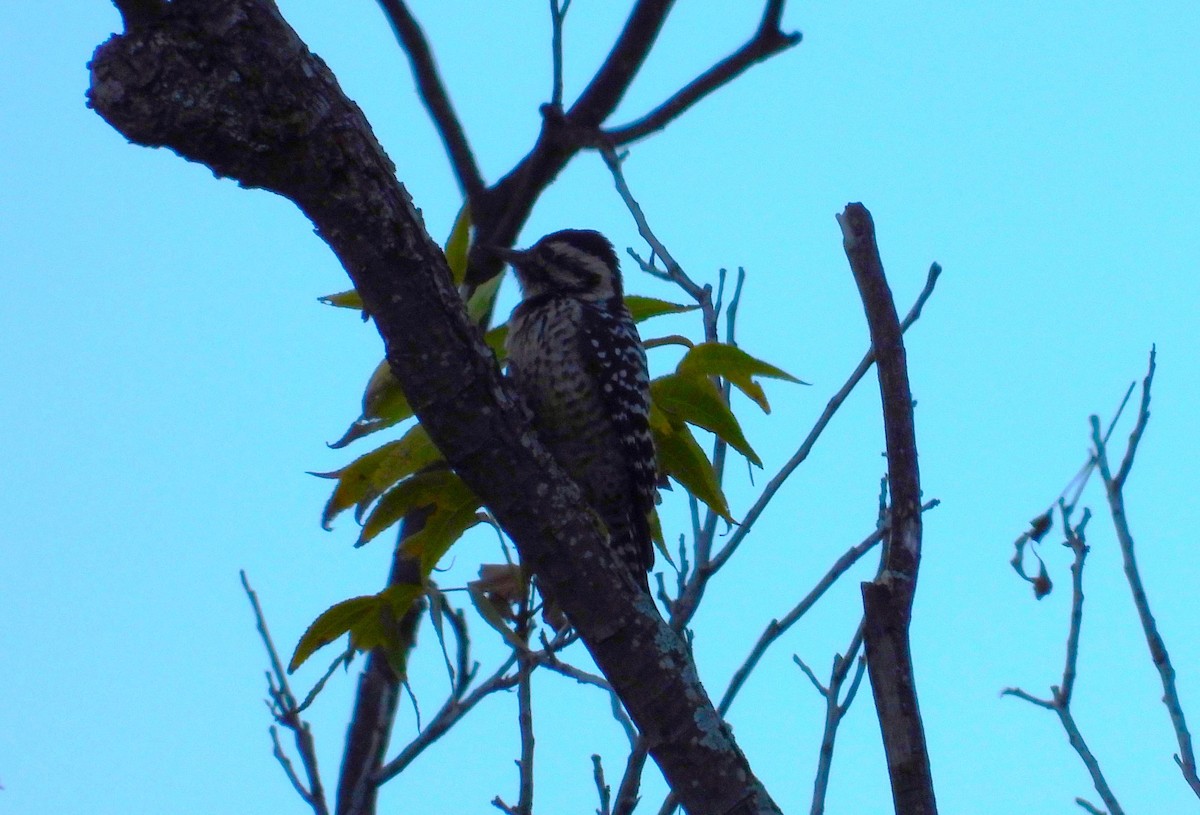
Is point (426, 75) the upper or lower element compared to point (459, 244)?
lower

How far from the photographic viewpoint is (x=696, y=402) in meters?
3.88

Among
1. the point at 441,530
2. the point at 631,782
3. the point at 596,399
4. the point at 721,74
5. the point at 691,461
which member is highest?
the point at 596,399

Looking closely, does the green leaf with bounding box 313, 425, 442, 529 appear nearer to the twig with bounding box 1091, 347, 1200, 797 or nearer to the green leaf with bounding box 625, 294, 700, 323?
the green leaf with bounding box 625, 294, 700, 323

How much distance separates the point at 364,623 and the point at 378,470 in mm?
428

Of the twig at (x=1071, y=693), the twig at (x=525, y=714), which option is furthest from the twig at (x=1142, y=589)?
the twig at (x=525, y=714)

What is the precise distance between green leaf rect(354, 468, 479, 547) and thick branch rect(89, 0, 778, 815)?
487mm

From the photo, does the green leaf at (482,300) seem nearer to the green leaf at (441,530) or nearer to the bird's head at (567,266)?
the green leaf at (441,530)

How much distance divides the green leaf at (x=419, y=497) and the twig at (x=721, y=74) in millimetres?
1749

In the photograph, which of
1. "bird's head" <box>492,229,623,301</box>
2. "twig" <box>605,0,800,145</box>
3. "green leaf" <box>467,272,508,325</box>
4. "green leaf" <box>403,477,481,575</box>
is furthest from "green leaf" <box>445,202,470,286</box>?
"bird's head" <box>492,229,623,301</box>

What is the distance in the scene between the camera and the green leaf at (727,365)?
3.79m

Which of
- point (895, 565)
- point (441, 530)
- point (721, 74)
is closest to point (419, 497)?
point (441, 530)

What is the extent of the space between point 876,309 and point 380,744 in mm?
1900

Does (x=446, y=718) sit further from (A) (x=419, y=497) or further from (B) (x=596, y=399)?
(B) (x=596, y=399)

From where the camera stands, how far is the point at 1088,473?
14.1ft
